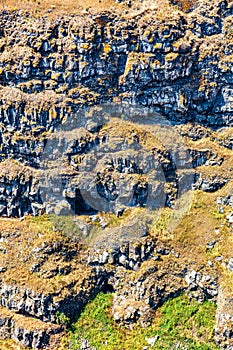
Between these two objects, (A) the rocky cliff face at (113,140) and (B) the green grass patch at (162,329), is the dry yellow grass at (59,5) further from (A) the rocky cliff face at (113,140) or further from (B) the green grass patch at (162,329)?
(B) the green grass patch at (162,329)

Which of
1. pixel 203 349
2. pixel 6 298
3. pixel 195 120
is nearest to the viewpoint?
pixel 203 349

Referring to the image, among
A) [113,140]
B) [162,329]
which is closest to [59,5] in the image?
[113,140]

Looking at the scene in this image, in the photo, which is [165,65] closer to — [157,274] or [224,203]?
[224,203]

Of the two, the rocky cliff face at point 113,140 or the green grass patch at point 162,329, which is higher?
the rocky cliff face at point 113,140

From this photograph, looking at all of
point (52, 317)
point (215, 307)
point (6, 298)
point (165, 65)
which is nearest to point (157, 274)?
point (215, 307)

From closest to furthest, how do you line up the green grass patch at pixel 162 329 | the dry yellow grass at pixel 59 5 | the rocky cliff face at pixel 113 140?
the green grass patch at pixel 162 329, the rocky cliff face at pixel 113 140, the dry yellow grass at pixel 59 5

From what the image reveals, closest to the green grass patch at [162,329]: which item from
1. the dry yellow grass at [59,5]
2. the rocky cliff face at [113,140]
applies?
the rocky cliff face at [113,140]

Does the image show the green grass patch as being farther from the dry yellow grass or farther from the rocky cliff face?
the dry yellow grass
